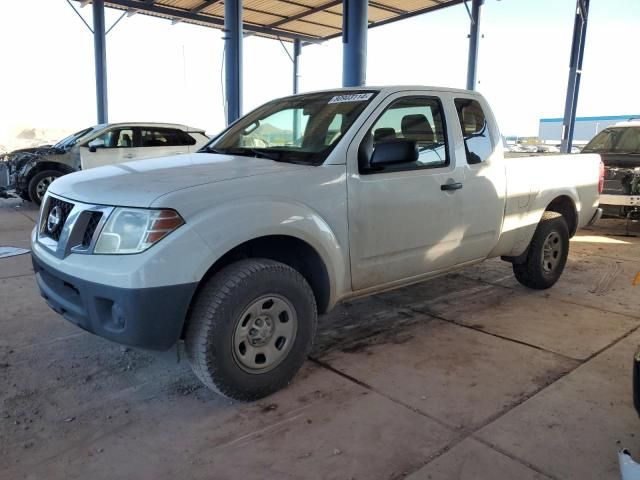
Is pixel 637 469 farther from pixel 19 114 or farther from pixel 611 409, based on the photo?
pixel 19 114

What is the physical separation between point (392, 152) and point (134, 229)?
63.7 inches

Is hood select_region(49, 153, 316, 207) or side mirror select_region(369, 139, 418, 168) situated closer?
hood select_region(49, 153, 316, 207)

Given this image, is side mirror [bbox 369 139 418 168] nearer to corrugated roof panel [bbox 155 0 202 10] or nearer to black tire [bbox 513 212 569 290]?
black tire [bbox 513 212 569 290]

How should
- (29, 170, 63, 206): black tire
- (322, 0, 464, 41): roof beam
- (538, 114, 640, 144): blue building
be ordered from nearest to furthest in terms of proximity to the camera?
(29, 170, 63, 206): black tire < (322, 0, 464, 41): roof beam < (538, 114, 640, 144): blue building

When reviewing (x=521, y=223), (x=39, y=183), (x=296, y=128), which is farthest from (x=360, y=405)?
(x=39, y=183)

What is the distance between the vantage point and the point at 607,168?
8.34 m

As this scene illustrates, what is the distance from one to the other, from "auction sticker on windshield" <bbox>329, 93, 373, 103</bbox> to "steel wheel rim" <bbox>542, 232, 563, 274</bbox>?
2549 millimetres

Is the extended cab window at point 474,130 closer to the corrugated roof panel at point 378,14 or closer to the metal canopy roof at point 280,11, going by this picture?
the metal canopy roof at point 280,11

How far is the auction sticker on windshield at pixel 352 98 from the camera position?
360cm

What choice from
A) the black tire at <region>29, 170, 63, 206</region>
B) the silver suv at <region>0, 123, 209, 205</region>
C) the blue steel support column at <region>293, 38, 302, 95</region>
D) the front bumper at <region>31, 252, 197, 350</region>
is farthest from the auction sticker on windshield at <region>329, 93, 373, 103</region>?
the blue steel support column at <region>293, 38, 302, 95</region>

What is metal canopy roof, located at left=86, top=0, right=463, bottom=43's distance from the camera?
51.6ft

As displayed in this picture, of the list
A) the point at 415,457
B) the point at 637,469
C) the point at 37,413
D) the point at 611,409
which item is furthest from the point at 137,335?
the point at 611,409

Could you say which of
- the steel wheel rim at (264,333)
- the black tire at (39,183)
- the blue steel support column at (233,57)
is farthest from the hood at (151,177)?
the blue steel support column at (233,57)

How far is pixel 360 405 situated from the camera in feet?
9.62
